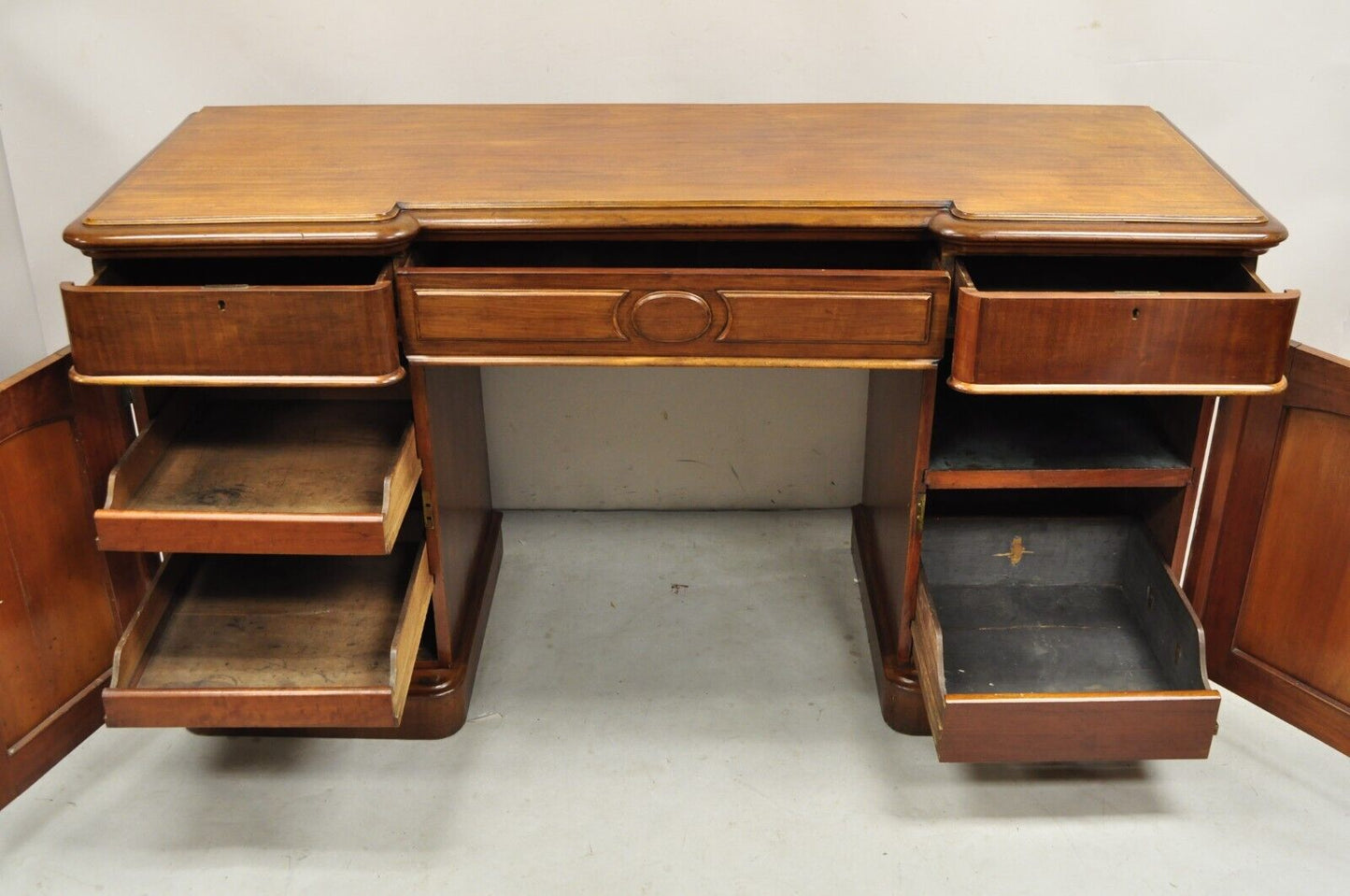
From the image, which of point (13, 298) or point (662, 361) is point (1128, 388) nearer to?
point (662, 361)

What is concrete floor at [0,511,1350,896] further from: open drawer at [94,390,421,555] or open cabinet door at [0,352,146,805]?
open drawer at [94,390,421,555]

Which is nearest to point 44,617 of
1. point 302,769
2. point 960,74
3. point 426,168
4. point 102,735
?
point 102,735

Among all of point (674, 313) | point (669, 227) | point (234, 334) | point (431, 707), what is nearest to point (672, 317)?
point (674, 313)

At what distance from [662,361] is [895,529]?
0.63m

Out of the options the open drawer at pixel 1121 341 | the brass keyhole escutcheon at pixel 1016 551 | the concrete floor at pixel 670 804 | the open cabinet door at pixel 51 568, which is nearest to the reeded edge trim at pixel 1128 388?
the open drawer at pixel 1121 341

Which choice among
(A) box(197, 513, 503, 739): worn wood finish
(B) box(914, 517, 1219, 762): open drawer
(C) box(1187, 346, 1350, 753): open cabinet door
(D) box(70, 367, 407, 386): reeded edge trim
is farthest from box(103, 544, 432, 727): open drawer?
(C) box(1187, 346, 1350, 753): open cabinet door

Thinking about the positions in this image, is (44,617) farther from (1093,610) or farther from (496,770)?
(1093,610)

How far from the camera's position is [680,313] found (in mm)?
1663

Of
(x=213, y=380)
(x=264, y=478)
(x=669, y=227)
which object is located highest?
(x=669, y=227)

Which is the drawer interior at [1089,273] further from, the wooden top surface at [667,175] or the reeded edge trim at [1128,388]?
the reeded edge trim at [1128,388]

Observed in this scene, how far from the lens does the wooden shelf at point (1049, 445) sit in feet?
6.11

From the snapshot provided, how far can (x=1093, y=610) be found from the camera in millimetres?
2137

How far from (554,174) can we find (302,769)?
110 cm

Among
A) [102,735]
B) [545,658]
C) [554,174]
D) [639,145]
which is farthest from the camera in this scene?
[545,658]
